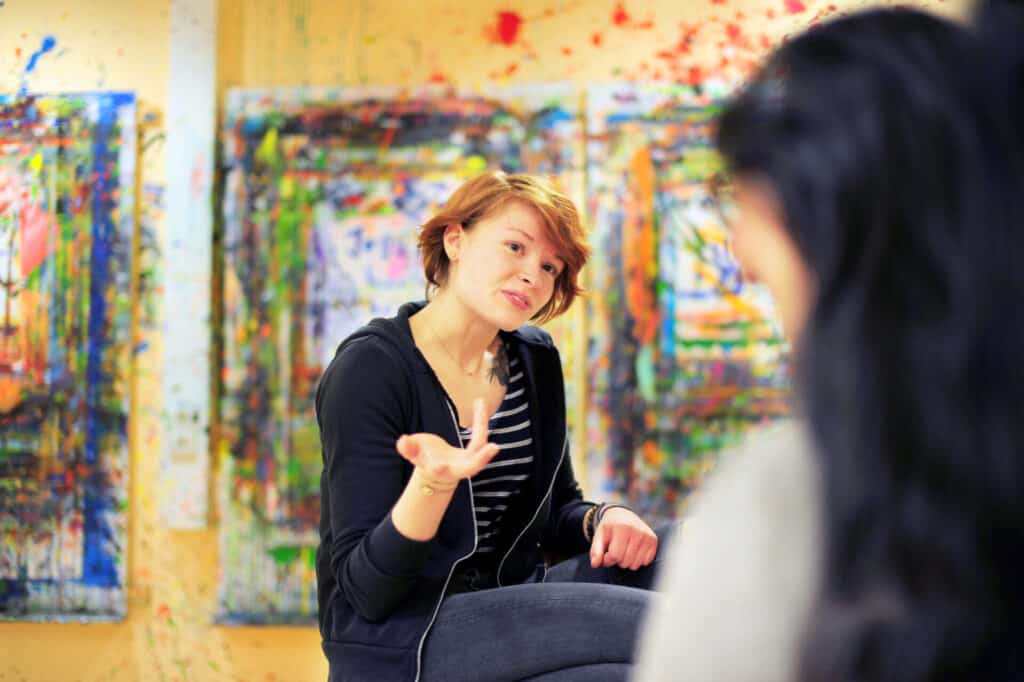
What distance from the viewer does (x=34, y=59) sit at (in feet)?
9.87

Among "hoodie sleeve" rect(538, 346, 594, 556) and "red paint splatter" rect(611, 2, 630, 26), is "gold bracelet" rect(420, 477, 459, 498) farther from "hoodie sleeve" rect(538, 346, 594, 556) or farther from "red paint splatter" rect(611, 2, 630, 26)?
"red paint splatter" rect(611, 2, 630, 26)

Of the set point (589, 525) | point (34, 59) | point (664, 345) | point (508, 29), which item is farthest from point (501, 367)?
point (34, 59)

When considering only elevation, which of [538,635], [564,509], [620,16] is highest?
[620,16]

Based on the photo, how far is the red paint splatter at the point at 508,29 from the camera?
9.59 feet

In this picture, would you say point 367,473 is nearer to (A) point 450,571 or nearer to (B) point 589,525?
(A) point 450,571

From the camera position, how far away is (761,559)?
0.50 meters

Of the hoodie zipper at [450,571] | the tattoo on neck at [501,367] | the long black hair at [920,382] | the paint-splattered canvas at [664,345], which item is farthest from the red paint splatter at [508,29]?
the long black hair at [920,382]

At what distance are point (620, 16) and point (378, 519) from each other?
6.48 ft

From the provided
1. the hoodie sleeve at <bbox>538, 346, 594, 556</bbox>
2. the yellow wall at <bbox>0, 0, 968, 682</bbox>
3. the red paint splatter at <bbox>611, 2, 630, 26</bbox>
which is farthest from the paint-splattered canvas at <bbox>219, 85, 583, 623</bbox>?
the hoodie sleeve at <bbox>538, 346, 594, 556</bbox>

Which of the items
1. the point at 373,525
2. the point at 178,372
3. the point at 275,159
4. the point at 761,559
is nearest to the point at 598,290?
the point at 275,159

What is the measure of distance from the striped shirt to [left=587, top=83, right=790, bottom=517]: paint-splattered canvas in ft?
3.61

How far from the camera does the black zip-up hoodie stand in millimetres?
1380

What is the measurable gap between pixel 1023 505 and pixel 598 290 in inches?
93.8

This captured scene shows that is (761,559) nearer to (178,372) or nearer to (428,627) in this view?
(428,627)
